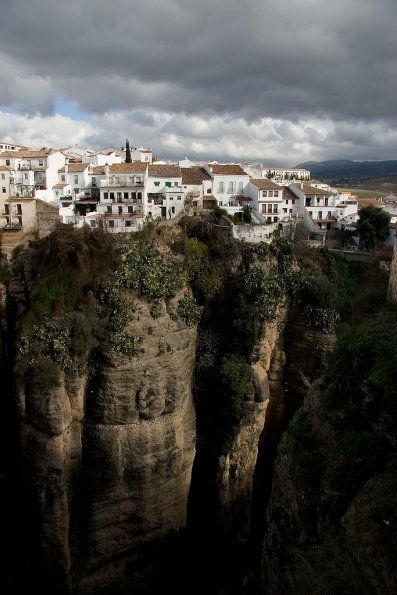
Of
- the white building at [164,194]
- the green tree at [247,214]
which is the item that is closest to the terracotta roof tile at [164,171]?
the white building at [164,194]

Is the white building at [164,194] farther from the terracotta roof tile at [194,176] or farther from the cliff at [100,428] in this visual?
the cliff at [100,428]

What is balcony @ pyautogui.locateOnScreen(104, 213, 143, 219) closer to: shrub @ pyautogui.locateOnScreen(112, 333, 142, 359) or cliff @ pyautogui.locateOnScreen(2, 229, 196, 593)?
cliff @ pyautogui.locateOnScreen(2, 229, 196, 593)

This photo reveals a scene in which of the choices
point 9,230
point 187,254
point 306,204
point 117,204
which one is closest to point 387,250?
point 306,204

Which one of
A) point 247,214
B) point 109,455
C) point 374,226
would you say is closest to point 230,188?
point 247,214

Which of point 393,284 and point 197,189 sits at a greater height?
point 197,189

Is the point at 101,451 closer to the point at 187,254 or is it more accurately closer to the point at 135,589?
the point at 135,589

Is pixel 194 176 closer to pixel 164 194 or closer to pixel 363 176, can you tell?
pixel 164 194
